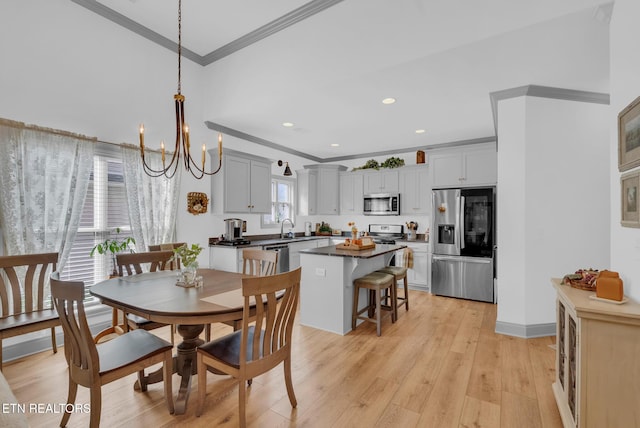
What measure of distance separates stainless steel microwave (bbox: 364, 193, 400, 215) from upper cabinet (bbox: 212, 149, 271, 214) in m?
2.10

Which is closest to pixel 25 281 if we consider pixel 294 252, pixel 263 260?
pixel 263 260

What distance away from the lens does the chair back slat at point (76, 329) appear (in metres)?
1.48

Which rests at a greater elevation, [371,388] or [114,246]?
[114,246]

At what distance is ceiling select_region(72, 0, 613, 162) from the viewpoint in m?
2.38

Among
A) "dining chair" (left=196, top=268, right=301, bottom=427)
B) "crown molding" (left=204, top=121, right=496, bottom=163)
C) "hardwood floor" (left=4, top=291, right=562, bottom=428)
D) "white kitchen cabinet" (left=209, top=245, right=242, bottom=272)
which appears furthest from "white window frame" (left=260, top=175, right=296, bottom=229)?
"dining chair" (left=196, top=268, right=301, bottom=427)

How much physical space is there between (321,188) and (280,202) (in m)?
0.95

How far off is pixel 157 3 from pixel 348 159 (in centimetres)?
446

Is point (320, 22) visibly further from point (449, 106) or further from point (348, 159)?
point (348, 159)

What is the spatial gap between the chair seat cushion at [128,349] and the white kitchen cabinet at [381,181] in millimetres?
4840

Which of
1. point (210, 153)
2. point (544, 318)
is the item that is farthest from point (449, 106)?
point (210, 153)

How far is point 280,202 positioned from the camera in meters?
6.21

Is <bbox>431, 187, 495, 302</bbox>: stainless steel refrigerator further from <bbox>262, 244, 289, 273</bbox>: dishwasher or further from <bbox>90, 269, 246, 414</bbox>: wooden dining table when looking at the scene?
<bbox>90, 269, 246, 414</bbox>: wooden dining table

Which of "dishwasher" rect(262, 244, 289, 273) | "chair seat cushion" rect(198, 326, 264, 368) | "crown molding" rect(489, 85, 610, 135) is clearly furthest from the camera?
"dishwasher" rect(262, 244, 289, 273)

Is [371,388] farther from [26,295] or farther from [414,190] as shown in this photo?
[414,190]
